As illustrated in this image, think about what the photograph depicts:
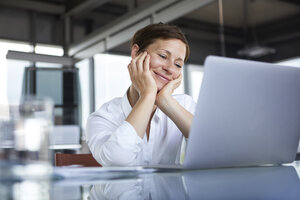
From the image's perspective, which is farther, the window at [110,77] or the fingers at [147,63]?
the window at [110,77]

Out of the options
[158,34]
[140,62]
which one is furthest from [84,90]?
[140,62]

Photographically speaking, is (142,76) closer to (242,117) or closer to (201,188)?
(242,117)

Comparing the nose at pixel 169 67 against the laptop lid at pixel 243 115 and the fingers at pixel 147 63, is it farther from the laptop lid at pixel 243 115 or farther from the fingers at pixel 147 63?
the laptop lid at pixel 243 115

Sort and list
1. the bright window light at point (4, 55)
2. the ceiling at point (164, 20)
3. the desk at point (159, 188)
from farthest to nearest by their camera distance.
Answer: the bright window light at point (4, 55), the ceiling at point (164, 20), the desk at point (159, 188)

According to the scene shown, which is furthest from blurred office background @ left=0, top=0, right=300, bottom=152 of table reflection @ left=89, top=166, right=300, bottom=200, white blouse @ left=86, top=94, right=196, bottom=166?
table reflection @ left=89, top=166, right=300, bottom=200

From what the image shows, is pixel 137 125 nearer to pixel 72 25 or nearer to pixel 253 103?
pixel 253 103

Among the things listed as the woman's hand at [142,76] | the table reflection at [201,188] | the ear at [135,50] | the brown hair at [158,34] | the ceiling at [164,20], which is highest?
the ceiling at [164,20]

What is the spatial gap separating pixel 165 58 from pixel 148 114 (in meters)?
0.49

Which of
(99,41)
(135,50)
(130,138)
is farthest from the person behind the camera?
(99,41)

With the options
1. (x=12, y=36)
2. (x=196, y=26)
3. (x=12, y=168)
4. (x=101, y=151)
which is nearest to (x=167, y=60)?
(x=101, y=151)

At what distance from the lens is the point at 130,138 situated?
1.25 metres

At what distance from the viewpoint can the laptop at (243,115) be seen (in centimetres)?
93

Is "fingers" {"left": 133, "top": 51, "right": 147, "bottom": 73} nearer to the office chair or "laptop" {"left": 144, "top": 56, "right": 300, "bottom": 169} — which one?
the office chair

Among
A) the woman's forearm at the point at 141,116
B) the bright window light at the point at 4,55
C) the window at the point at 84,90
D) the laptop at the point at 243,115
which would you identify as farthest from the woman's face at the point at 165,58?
the window at the point at 84,90
